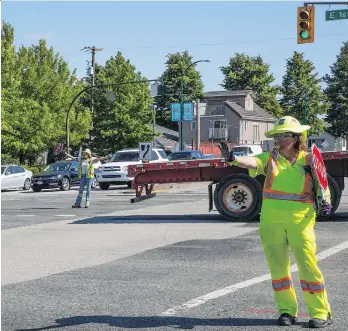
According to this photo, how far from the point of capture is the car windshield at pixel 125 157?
1487 inches

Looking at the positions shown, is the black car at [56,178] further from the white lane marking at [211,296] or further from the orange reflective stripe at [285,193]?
the orange reflective stripe at [285,193]

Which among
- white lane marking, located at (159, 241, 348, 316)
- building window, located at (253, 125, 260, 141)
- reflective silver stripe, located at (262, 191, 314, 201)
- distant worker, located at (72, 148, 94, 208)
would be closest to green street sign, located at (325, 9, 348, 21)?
distant worker, located at (72, 148, 94, 208)

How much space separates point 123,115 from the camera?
63.9 metres

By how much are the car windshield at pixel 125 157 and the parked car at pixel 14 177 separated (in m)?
4.45

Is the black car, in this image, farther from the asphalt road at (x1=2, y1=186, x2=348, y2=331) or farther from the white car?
the asphalt road at (x1=2, y1=186, x2=348, y2=331)

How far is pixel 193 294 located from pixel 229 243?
492 cm

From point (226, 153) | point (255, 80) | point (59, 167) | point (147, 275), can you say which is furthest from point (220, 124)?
point (226, 153)

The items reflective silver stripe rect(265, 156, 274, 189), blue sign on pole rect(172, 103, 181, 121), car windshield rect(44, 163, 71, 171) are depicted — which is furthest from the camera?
blue sign on pole rect(172, 103, 181, 121)

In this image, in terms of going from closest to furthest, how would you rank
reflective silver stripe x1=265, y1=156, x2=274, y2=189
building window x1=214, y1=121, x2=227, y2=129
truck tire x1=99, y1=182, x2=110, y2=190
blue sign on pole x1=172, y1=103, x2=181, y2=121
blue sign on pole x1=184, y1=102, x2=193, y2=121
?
reflective silver stripe x1=265, y1=156, x2=274, y2=189
truck tire x1=99, y1=182, x2=110, y2=190
blue sign on pole x1=172, y1=103, x2=181, y2=121
blue sign on pole x1=184, y1=102, x2=193, y2=121
building window x1=214, y1=121, x2=227, y2=129

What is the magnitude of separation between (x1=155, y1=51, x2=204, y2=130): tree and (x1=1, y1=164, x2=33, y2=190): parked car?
65.1 metres

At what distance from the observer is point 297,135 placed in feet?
22.7

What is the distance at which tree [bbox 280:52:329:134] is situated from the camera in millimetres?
101750

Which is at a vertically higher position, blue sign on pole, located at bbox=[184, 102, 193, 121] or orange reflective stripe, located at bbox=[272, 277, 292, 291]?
blue sign on pole, located at bbox=[184, 102, 193, 121]

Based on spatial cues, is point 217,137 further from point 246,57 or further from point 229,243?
point 229,243
